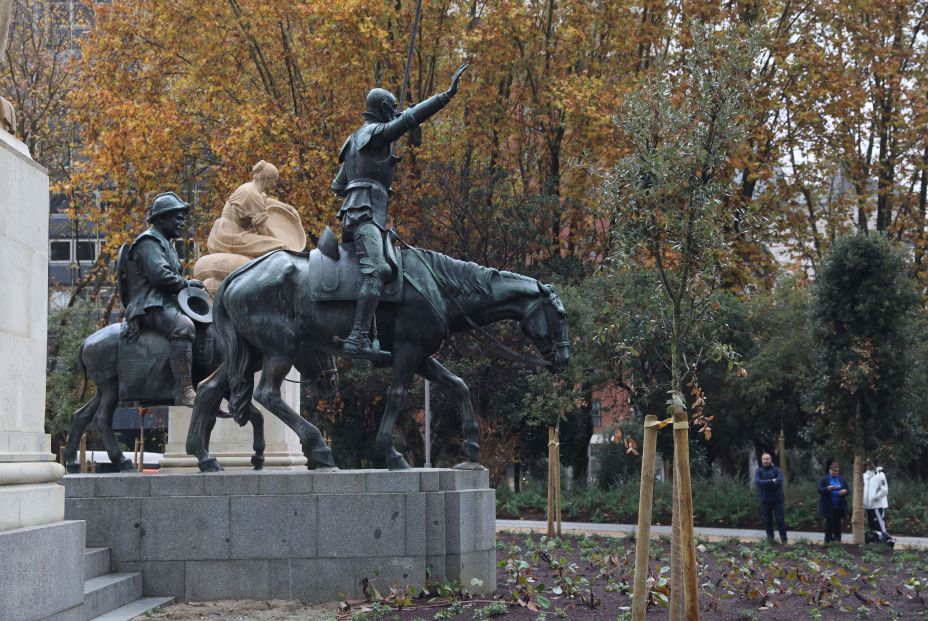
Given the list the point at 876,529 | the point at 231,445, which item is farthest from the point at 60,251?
the point at 231,445

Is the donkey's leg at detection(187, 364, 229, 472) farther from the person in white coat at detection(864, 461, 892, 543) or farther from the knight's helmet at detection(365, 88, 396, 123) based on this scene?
the person in white coat at detection(864, 461, 892, 543)

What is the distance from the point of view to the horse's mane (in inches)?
464

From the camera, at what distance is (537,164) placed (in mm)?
34750

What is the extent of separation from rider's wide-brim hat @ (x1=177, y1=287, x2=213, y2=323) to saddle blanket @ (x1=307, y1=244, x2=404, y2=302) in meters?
1.77

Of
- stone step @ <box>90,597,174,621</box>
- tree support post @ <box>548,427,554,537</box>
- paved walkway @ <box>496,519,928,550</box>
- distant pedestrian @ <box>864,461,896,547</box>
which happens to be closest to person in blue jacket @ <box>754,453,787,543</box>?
paved walkway @ <box>496,519,928,550</box>

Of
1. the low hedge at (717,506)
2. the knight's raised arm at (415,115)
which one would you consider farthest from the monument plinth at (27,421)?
the low hedge at (717,506)

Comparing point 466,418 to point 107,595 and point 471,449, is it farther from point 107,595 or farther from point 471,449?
point 107,595

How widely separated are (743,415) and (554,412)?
8.00 meters

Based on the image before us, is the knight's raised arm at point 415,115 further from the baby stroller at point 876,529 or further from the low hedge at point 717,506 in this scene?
the low hedge at point 717,506

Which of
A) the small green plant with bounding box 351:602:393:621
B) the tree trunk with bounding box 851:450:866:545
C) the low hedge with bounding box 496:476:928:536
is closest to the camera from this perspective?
the small green plant with bounding box 351:602:393:621

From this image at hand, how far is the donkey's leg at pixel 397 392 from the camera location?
11586 mm

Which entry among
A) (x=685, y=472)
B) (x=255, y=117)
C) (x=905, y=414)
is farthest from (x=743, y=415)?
(x=685, y=472)

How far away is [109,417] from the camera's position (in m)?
13.0

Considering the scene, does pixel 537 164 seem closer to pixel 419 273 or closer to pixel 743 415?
pixel 743 415
